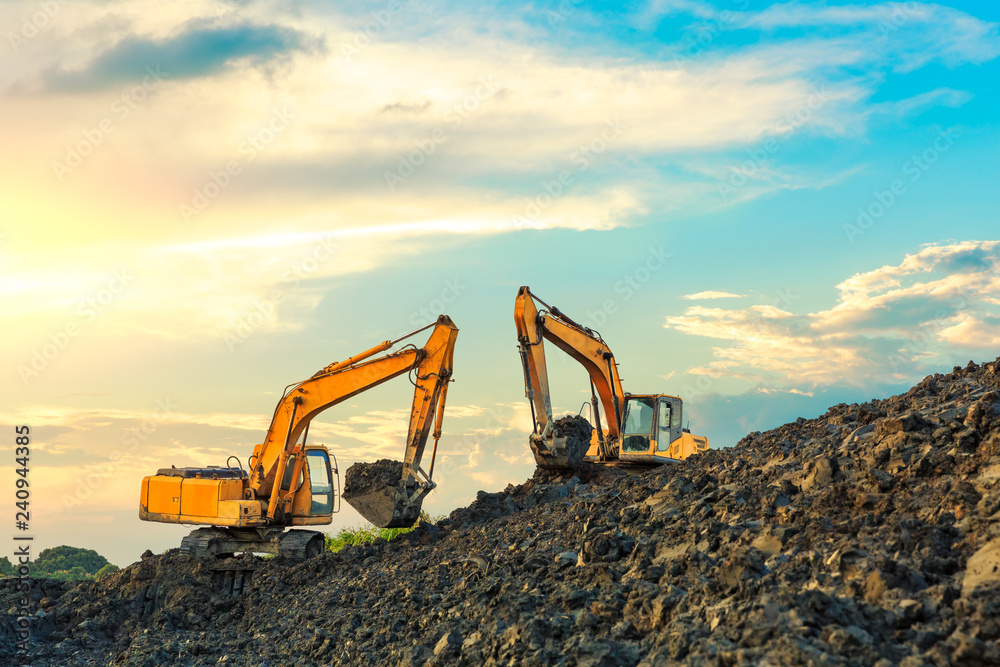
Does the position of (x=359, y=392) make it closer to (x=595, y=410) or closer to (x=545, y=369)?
(x=545, y=369)

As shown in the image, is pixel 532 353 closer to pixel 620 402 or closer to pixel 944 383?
pixel 620 402

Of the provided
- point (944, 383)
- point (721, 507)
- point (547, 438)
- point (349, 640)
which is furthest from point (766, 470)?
point (547, 438)

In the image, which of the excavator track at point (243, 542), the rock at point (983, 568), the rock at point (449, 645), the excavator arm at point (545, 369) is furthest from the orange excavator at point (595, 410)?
the rock at point (983, 568)

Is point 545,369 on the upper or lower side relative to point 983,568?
upper

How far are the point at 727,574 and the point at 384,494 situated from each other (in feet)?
28.7

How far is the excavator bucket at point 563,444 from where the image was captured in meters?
15.9

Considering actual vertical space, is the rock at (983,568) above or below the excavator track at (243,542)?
above

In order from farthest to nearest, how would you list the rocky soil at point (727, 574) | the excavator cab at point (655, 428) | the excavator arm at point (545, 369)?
the excavator cab at point (655, 428), the excavator arm at point (545, 369), the rocky soil at point (727, 574)

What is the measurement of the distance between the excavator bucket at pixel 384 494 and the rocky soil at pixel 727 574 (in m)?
0.89

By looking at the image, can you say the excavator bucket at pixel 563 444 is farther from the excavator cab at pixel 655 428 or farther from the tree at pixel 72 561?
the tree at pixel 72 561

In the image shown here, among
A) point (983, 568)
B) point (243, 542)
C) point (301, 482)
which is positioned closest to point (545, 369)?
point (301, 482)

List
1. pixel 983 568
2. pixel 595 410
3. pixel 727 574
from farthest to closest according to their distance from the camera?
pixel 595 410
pixel 727 574
pixel 983 568

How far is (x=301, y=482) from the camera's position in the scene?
16.6 m

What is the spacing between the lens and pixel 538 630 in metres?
7.01
